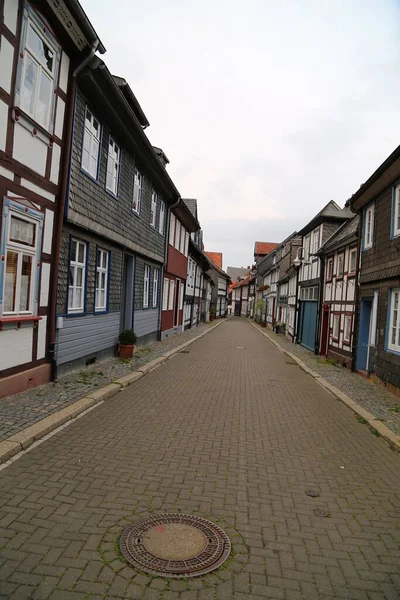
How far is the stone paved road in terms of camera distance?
3.07m

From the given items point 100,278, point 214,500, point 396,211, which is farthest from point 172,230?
point 214,500

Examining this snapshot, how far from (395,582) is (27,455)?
3952 mm

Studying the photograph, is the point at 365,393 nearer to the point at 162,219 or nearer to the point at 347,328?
the point at 347,328

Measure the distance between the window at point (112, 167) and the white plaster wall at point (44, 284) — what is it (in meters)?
3.95

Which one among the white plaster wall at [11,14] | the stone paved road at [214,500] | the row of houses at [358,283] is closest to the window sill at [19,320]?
the stone paved road at [214,500]

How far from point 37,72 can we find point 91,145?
284cm

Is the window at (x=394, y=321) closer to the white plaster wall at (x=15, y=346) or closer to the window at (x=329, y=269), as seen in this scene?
the window at (x=329, y=269)

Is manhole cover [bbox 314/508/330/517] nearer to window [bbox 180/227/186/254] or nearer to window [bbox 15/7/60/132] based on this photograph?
window [bbox 15/7/60/132]

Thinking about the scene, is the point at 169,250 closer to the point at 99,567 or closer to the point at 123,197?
the point at 123,197

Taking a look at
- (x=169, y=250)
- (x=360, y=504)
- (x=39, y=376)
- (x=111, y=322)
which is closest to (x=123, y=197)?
→ (x=111, y=322)

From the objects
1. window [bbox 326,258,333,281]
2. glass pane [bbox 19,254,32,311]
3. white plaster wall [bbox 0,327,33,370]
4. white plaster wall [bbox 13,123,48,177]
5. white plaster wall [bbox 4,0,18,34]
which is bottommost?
white plaster wall [bbox 0,327,33,370]

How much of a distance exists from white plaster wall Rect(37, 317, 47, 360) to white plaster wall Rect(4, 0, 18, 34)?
15.9ft

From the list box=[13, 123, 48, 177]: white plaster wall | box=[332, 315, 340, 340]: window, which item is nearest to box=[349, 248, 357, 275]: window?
box=[332, 315, 340, 340]: window

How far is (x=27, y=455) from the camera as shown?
5.16 meters
